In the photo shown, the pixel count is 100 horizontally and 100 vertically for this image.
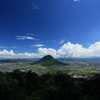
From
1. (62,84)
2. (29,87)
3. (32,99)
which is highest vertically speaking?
(62,84)

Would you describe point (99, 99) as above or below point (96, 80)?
below

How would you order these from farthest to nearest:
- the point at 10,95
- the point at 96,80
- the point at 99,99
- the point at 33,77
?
1. the point at 33,77
2. the point at 10,95
3. the point at 96,80
4. the point at 99,99

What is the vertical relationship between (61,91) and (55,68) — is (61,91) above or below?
above

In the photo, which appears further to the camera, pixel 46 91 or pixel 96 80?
pixel 96 80

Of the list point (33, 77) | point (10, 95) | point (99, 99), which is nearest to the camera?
point (99, 99)

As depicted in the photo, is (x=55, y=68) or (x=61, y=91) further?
(x=55, y=68)

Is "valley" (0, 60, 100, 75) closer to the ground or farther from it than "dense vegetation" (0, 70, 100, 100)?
closer to the ground

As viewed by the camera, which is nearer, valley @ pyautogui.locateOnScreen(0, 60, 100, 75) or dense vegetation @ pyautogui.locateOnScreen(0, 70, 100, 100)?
dense vegetation @ pyautogui.locateOnScreen(0, 70, 100, 100)

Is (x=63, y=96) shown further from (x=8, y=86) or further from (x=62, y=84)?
(x=8, y=86)

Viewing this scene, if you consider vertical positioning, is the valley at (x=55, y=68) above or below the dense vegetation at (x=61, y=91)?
below

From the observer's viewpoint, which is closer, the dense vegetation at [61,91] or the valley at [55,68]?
the dense vegetation at [61,91]

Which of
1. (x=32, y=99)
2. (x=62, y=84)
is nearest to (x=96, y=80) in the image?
(x=62, y=84)
